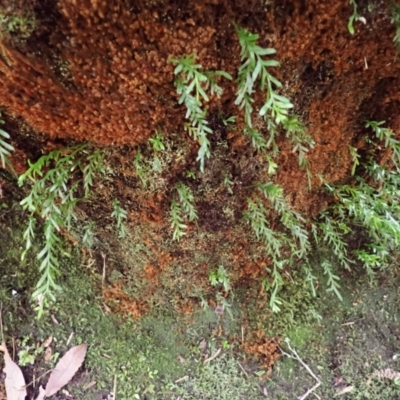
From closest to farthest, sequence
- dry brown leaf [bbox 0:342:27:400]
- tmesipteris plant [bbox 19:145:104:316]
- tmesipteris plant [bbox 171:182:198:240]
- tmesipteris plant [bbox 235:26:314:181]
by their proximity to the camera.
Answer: tmesipteris plant [bbox 235:26:314:181], tmesipteris plant [bbox 19:145:104:316], tmesipteris plant [bbox 171:182:198:240], dry brown leaf [bbox 0:342:27:400]

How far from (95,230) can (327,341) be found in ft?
2.76

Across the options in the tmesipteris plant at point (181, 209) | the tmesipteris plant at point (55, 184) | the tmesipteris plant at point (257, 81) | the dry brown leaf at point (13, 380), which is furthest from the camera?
the dry brown leaf at point (13, 380)

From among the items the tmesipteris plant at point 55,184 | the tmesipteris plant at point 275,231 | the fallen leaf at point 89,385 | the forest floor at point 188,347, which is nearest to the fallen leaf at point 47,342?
the forest floor at point 188,347

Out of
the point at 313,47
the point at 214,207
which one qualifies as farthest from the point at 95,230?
the point at 313,47

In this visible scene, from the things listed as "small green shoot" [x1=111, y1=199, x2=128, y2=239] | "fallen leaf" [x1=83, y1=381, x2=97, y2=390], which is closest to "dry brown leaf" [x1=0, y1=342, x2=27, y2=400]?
"fallen leaf" [x1=83, y1=381, x2=97, y2=390]

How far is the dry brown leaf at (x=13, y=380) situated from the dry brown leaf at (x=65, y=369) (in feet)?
0.26

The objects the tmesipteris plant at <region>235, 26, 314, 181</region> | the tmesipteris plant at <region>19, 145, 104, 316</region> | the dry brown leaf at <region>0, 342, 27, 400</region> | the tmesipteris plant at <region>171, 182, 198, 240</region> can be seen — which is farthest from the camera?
the dry brown leaf at <region>0, 342, 27, 400</region>

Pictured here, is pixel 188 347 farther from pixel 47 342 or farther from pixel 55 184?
pixel 55 184

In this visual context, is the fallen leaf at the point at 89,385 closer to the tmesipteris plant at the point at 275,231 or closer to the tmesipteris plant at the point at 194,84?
the tmesipteris plant at the point at 275,231

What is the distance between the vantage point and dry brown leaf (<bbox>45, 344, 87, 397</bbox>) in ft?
4.67

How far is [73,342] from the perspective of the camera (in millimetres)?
1455

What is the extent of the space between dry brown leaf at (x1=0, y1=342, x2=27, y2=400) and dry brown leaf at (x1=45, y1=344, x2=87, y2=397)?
8 cm

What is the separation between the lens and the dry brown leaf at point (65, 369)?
142cm

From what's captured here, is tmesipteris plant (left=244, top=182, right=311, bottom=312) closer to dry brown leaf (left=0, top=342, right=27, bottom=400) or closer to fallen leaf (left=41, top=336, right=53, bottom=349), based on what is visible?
fallen leaf (left=41, top=336, right=53, bottom=349)
